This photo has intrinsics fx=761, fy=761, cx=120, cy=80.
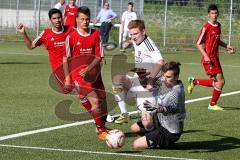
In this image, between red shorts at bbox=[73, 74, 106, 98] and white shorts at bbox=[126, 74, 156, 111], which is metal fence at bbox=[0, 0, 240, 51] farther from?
red shorts at bbox=[73, 74, 106, 98]

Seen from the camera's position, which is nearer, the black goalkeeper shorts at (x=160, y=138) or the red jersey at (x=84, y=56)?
the black goalkeeper shorts at (x=160, y=138)

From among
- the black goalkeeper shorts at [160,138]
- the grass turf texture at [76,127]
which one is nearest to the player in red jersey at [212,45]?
the grass turf texture at [76,127]

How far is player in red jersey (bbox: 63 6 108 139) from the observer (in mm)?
11508

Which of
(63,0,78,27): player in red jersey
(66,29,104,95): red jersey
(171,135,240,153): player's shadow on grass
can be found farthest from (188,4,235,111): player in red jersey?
(63,0,78,27): player in red jersey

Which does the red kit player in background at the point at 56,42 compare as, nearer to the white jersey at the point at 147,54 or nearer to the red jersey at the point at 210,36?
the white jersey at the point at 147,54

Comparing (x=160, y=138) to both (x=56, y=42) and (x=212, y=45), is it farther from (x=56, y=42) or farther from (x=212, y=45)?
(x=212, y=45)

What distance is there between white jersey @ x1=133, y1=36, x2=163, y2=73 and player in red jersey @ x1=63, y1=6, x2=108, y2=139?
24.5 inches

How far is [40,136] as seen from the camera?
11500 mm

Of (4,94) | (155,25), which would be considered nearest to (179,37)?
(155,25)

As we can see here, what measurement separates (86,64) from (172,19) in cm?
2655

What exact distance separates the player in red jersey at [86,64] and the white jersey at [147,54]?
→ 62cm

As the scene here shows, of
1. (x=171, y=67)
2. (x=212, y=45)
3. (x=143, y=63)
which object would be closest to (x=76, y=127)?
(x=143, y=63)

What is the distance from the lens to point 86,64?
11.8 m

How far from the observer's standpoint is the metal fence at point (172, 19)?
3650cm
